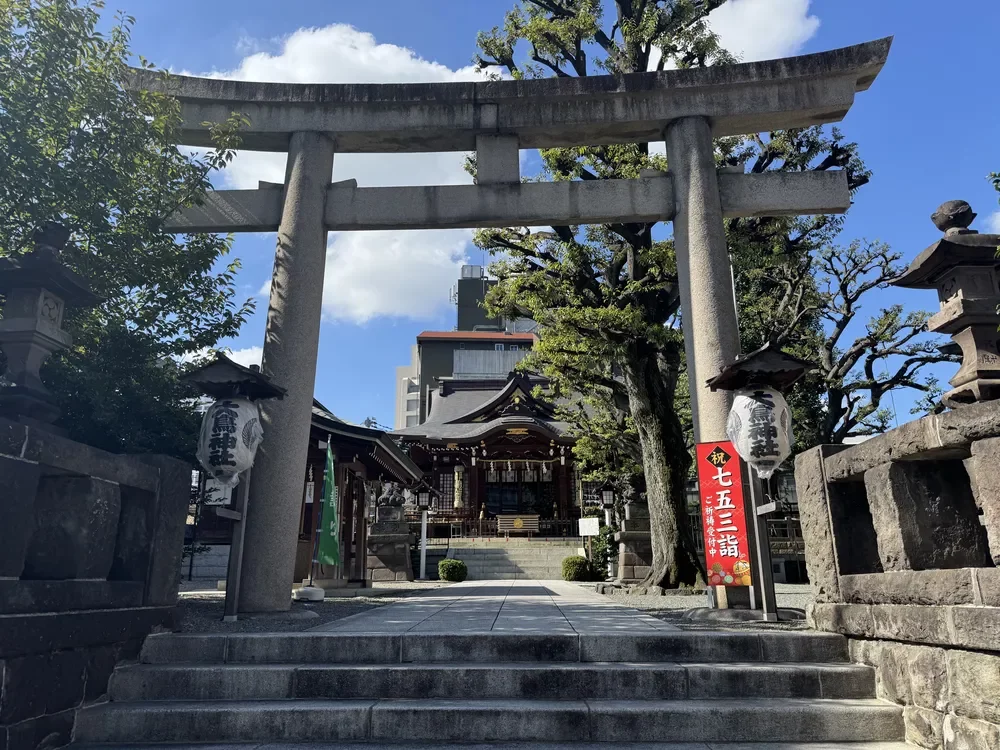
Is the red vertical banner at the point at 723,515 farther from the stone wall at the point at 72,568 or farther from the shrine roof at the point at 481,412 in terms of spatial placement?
the shrine roof at the point at 481,412

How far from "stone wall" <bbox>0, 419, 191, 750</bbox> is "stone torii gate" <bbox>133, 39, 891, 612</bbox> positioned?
2.51 m

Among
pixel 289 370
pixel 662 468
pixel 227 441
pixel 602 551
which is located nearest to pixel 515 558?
pixel 602 551

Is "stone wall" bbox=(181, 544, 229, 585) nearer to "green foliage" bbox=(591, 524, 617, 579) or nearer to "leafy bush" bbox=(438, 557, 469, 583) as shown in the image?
"leafy bush" bbox=(438, 557, 469, 583)

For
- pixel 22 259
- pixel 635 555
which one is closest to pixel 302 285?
pixel 22 259

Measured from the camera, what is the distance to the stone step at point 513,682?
4777mm

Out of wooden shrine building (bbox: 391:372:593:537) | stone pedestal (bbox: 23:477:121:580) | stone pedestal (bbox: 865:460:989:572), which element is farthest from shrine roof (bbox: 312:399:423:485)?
wooden shrine building (bbox: 391:372:593:537)

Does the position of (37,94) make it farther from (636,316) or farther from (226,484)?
(636,316)

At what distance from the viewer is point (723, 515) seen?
710 cm

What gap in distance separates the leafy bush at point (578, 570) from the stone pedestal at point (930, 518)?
1803 cm

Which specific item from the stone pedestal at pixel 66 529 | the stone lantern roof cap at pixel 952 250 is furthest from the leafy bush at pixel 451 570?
the stone lantern roof cap at pixel 952 250

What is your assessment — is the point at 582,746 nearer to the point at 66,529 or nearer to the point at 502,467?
the point at 66,529

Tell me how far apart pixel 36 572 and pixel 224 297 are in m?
4.56

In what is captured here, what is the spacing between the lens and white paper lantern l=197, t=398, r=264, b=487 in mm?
6688

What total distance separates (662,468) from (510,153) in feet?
21.1
